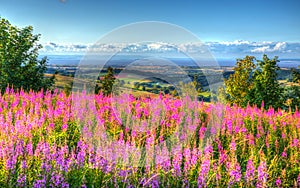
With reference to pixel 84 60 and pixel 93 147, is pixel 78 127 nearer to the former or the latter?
pixel 93 147

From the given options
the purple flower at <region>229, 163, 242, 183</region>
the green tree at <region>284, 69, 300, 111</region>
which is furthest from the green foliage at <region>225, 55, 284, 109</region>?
the purple flower at <region>229, 163, 242, 183</region>

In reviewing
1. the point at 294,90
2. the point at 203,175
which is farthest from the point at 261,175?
the point at 294,90

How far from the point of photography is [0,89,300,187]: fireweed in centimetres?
440

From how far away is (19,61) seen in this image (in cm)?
1694

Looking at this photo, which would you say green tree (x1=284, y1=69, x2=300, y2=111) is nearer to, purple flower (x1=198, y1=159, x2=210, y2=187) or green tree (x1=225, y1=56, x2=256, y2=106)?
green tree (x1=225, y1=56, x2=256, y2=106)

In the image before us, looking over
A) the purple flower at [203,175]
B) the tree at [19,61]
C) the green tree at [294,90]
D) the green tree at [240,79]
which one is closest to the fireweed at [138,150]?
the purple flower at [203,175]

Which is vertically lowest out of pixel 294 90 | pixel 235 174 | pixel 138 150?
pixel 235 174

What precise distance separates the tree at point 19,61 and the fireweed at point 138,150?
334 inches

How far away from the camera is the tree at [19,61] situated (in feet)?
54.0

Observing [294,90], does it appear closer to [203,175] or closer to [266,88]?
[266,88]

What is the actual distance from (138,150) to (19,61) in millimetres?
14217

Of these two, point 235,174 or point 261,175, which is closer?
point 261,175

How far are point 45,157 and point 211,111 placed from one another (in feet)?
17.0

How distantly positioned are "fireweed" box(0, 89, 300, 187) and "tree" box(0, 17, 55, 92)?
334 inches
